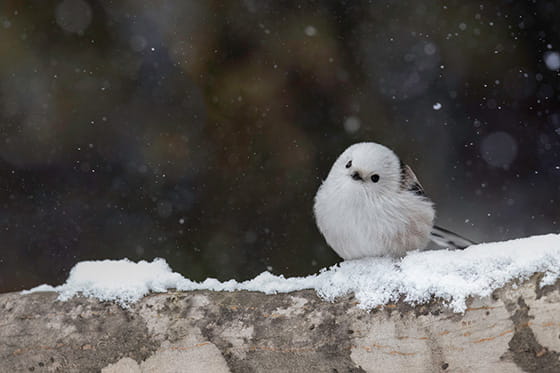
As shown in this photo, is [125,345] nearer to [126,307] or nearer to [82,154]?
[126,307]

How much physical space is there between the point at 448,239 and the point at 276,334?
93 cm

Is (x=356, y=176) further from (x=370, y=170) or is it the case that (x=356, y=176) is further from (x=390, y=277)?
(x=390, y=277)

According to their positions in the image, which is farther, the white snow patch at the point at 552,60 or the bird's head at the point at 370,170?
the white snow patch at the point at 552,60

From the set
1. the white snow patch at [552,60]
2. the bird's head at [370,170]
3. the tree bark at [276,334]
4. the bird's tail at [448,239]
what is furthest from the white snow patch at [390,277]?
the white snow patch at [552,60]

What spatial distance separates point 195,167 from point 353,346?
2142 mm

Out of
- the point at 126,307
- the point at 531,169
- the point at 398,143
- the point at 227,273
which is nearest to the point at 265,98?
the point at 398,143

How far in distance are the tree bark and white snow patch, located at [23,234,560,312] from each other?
0.03 m

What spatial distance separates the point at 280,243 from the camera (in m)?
3.38

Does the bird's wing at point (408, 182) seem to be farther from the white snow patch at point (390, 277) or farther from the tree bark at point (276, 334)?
the tree bark at point (276, 334)

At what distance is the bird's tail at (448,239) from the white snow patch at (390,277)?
0.51 m

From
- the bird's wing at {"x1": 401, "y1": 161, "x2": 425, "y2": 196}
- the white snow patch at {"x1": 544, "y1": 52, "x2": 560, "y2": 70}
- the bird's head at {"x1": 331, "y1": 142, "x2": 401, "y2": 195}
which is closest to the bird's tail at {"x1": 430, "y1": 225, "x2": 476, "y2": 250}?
the bird's wing at {"x1": 401, "y1": 161, "x2": 425, "y2": 196}

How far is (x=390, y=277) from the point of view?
148 centimetres

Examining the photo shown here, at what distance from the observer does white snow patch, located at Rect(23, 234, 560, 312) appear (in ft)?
4.28

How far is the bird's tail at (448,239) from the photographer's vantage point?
83.3 inches
